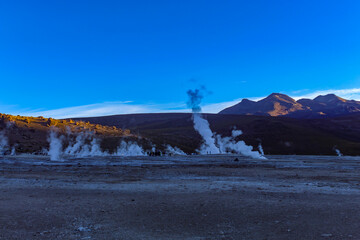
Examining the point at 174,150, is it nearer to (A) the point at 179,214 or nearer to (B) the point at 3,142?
(B) the point at 3,142

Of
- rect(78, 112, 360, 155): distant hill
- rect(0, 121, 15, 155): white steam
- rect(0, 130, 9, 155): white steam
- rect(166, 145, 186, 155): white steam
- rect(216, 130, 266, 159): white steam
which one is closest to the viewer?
rect(0, 121, 15, 155): white steam

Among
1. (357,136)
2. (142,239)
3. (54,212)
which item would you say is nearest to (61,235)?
(142,239)

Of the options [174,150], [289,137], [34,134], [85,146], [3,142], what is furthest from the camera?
[289,137]

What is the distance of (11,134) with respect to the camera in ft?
262

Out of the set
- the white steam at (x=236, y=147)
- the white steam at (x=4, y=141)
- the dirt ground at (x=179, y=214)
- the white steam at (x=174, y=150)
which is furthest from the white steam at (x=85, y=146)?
the dirt ground at (x=179, y=214)

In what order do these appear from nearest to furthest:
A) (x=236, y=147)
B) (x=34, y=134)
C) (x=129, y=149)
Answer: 1. (x=129, y=149)
2. (x=34, y=134)
3. (x=236, y=147)

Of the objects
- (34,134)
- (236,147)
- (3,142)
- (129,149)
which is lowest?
(236,147)

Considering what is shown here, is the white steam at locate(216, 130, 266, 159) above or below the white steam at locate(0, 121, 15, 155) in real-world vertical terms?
below

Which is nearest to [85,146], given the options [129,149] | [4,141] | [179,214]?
[129,149]

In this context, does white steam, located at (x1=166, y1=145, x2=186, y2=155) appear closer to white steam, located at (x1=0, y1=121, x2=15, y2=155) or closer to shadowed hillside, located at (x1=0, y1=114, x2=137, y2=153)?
shadowed hillside, located at (x1=0, y1=114, x2=137, y2=153)

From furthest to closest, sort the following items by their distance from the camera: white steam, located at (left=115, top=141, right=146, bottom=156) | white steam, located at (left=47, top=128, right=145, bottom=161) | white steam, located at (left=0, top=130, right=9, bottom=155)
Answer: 1. white steam, located at (left=115, top=141, right=146, bottom=156)
2. white steam, located at (left=47, top=128, right=145, bottom=161)
3. white steam, located at (left=0, top=130, right=9, bottom=155)

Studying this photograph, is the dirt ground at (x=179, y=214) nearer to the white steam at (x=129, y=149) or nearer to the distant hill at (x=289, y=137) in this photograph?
the white steam at (x=129, y=149)

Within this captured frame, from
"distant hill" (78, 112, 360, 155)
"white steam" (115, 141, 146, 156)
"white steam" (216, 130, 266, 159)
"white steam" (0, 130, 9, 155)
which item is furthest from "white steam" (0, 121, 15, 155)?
"white steam" (216, 130, 266, 159)

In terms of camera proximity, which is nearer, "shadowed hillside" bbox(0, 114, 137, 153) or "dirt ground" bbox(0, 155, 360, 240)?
"dirt ground" bbox(0, 155, 360, 240)
